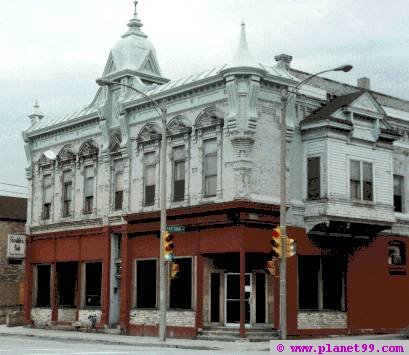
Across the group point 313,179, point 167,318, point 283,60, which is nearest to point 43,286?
point 167,318

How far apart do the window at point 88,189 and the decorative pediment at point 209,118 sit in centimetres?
839

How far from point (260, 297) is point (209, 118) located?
289 inches

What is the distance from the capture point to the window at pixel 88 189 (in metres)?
40.5

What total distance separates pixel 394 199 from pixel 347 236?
4.17 m

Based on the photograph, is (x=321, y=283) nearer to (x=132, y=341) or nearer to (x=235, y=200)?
(x=235, y=200)

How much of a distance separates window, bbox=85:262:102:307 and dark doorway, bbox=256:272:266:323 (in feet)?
31.0

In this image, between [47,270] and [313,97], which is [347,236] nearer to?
[313,97]

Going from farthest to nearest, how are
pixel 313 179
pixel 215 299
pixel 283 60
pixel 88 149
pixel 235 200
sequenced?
pixel 88 149 → pixel 283 60 → pixel 313 179 → pixel 215 299 → pixel 235 200

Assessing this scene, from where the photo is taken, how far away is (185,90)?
114ft

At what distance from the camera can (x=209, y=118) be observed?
33656mm

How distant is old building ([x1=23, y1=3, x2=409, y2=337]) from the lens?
32625 mm

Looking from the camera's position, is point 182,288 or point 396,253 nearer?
point 182,288

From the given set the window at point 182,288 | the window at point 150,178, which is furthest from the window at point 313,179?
the window at point 150,178

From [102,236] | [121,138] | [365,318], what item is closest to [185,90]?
[121,138]
